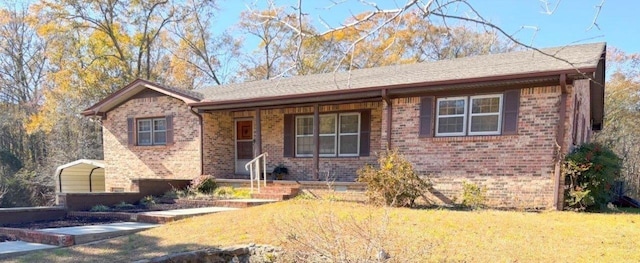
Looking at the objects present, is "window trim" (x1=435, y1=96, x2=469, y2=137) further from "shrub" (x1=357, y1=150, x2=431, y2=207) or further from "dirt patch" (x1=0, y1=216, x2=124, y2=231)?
"dirt patch" (x1=0, y1=216, x2=124, y2=231)

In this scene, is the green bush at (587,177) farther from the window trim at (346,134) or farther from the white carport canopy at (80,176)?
the white carport canopy at (80,176)

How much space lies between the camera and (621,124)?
1973 cm

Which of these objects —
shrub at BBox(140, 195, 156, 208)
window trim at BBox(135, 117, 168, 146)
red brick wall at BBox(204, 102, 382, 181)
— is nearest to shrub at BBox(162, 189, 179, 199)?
shrub at BBox(140, 195, 156, 208)

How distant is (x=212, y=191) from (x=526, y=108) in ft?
28.3

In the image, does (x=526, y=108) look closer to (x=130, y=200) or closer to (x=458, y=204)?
(x=458, y=204)

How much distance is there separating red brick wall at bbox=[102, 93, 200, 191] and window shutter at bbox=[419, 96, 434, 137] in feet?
23.6

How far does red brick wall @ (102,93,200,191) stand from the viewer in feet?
38.4

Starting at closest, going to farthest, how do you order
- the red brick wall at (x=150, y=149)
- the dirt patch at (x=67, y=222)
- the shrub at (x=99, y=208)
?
1. the dirt patch at (x=67, y=222)
2. the shrub at (x=99, y=208)
3. the red brick wall at (x=150, y=149)

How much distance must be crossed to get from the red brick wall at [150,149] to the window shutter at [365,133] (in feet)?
17.7

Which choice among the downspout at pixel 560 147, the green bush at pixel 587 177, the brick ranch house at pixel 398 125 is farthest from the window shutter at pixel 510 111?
the green bush at pixel 587 177

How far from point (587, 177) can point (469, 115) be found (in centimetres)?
261

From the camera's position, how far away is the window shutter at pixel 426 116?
27.9 feet

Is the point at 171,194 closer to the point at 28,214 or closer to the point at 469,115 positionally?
the point at 28,214

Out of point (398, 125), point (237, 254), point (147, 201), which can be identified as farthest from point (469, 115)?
point (147, 201)
